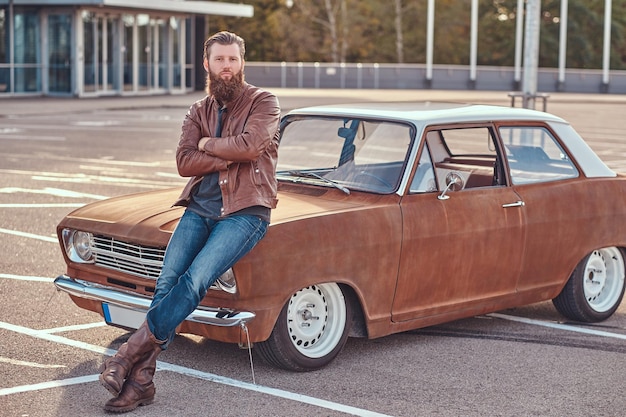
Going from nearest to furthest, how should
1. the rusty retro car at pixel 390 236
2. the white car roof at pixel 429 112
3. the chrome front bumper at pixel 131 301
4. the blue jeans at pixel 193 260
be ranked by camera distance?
the blue jeans at pixel 193 260 < the chrome front bumper at pixel 131 301 < the rusty retro car at pixel 390 236 < the white car roof at pixel 429 112

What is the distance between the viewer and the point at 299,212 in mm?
6074

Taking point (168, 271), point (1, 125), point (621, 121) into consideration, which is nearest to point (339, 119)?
point (168, 271)

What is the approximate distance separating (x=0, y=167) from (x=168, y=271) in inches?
444

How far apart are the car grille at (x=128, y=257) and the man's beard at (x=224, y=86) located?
85cm

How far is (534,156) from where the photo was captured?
7410 mm

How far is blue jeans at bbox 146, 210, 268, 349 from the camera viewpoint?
210 inches

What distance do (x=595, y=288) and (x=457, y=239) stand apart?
1.45m

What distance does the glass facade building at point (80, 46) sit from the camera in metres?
36.2

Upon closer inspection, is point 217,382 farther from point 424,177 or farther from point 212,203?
point 424,177

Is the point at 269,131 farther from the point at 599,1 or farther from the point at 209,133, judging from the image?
the point at 599,1

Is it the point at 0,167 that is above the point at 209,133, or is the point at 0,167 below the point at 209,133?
below

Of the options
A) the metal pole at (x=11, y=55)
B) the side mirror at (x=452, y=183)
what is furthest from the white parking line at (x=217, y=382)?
the metal pole at (x=11, y=55)

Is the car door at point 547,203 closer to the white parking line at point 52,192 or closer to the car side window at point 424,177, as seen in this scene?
the car side window at point 424,177

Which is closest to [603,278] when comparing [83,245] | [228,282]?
[228,282]
